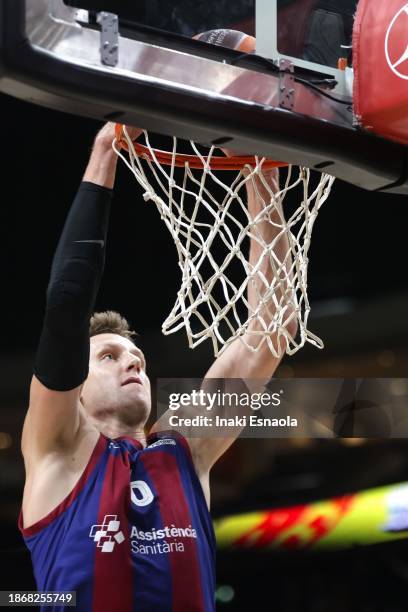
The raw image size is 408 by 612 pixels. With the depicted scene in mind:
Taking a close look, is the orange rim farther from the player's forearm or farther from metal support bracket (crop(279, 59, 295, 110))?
metal support bracket (crop(279, 59, 295, 110))

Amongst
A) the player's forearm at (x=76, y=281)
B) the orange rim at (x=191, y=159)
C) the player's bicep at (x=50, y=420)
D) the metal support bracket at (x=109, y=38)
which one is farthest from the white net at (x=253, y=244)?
the metal support bracket at (x=109, y=38)

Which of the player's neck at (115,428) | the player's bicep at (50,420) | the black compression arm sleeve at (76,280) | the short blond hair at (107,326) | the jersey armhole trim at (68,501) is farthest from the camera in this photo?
the short blond hair at (107,326)

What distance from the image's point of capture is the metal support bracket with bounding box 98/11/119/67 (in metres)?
1.77

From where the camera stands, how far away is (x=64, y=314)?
2.45 m

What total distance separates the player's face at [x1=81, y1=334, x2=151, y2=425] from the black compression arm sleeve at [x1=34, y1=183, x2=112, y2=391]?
0.48 meters

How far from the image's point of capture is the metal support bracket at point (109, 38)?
5.82 ft

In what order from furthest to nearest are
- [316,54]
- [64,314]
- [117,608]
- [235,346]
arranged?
[235,346]
[117,608]
[64,314]
[316,54]

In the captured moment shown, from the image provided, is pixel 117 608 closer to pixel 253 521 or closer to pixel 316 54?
pixel 316 54

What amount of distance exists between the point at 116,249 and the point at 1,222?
0.62 meters

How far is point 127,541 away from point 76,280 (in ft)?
2.41

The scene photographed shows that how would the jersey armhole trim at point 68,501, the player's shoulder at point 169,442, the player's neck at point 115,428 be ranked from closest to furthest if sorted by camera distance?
the jersey armhole trim at point 68,501 → the player's shoulder at point 169,442 → the player's neck at point 115,428

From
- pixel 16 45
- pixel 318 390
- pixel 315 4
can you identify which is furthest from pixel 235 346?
pixel 318 390

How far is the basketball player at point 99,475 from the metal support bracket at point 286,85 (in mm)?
540

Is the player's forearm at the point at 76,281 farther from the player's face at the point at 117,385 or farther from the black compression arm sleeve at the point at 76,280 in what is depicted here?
the player's face at the point at 117,385
